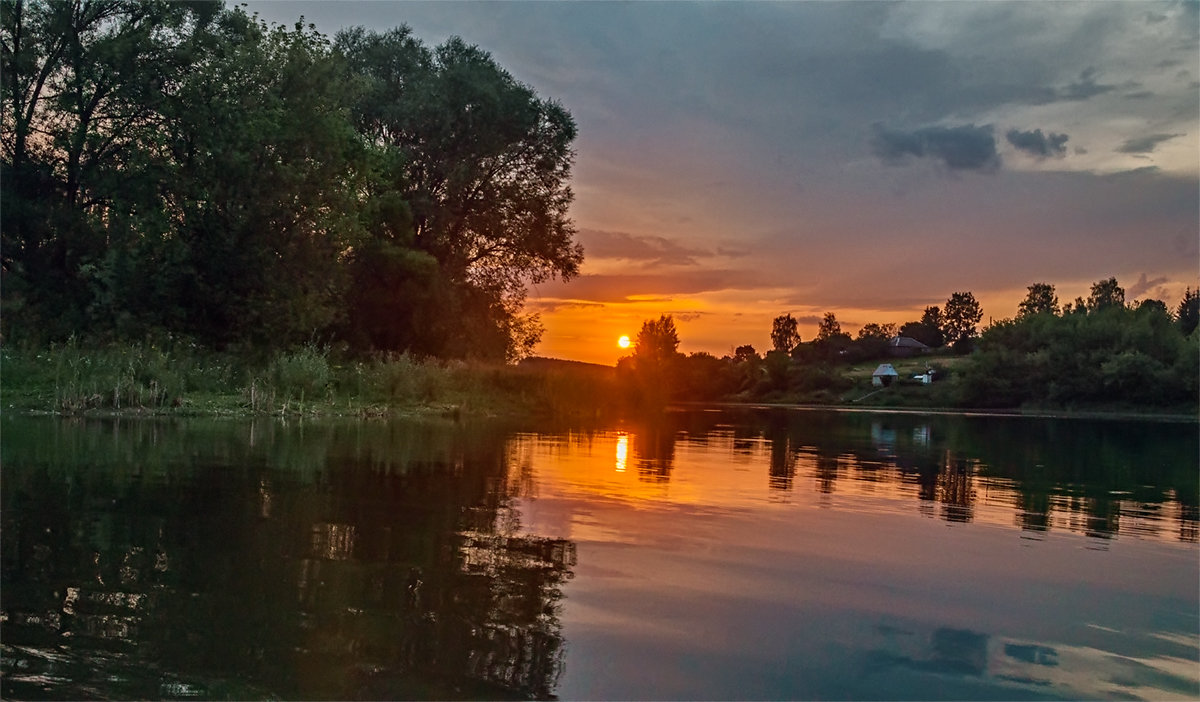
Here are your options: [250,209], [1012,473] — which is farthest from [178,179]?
[1012,473]

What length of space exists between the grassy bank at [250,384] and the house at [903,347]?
5194 inches

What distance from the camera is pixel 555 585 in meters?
6.60

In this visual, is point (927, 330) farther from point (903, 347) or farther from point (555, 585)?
point (555, 585)

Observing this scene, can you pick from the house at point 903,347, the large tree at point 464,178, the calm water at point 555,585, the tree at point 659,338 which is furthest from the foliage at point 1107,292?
the calm water at point 555,585

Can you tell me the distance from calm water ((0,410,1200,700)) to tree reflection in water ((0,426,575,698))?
0.02m

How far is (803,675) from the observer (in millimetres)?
4949

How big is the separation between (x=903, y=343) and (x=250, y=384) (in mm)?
155857

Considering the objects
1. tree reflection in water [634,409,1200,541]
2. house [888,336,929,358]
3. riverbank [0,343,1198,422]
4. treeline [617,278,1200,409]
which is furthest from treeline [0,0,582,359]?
house [888,336,929,358]

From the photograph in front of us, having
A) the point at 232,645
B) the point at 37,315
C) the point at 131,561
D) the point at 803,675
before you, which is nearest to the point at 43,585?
the point at 131,561

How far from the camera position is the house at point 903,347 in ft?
524

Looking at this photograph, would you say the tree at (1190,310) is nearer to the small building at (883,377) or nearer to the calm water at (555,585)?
the small building at (883,377)

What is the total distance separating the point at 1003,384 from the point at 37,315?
9660 cm

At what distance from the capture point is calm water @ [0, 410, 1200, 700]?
4730 millimetres

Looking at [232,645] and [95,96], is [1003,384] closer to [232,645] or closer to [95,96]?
[95,96]
